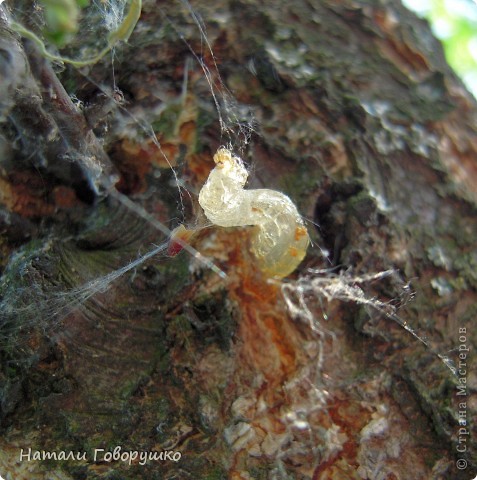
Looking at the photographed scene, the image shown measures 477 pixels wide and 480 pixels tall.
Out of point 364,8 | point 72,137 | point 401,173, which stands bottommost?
point 72,137

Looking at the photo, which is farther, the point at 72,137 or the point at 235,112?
the point at 235,112

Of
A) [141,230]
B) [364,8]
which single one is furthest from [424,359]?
[364,8]

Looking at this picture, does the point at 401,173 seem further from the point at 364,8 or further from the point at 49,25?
the point at 49,25
